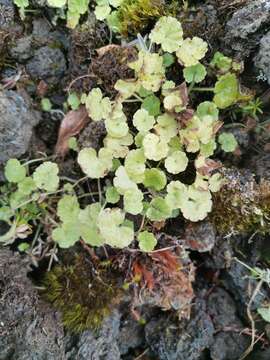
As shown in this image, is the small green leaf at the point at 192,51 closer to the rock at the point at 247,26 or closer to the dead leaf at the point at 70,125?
the rock at the point at 247,26

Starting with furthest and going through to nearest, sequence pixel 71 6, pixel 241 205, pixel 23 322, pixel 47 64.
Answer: pixel 47 64, pixel 71 6, pixel 241 205, pixel 23 322

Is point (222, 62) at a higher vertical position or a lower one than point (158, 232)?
higher

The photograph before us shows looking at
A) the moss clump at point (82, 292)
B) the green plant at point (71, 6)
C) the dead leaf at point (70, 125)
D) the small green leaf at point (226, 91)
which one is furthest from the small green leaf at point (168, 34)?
the moss clump at point (82, 292)

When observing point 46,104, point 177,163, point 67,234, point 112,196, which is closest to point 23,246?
point 67,234

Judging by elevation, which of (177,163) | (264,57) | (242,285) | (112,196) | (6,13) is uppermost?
(264,57)

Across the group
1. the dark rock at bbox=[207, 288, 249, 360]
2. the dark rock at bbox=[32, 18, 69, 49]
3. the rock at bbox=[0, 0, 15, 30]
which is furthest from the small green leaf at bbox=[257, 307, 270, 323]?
the rock at bbox=[0, 0, 15, 30]

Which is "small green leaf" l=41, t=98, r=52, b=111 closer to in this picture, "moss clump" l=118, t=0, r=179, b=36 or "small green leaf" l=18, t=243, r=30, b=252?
"moss clump" l=118, t=0, r=179, b=36

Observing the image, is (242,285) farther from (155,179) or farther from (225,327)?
(155,179)
